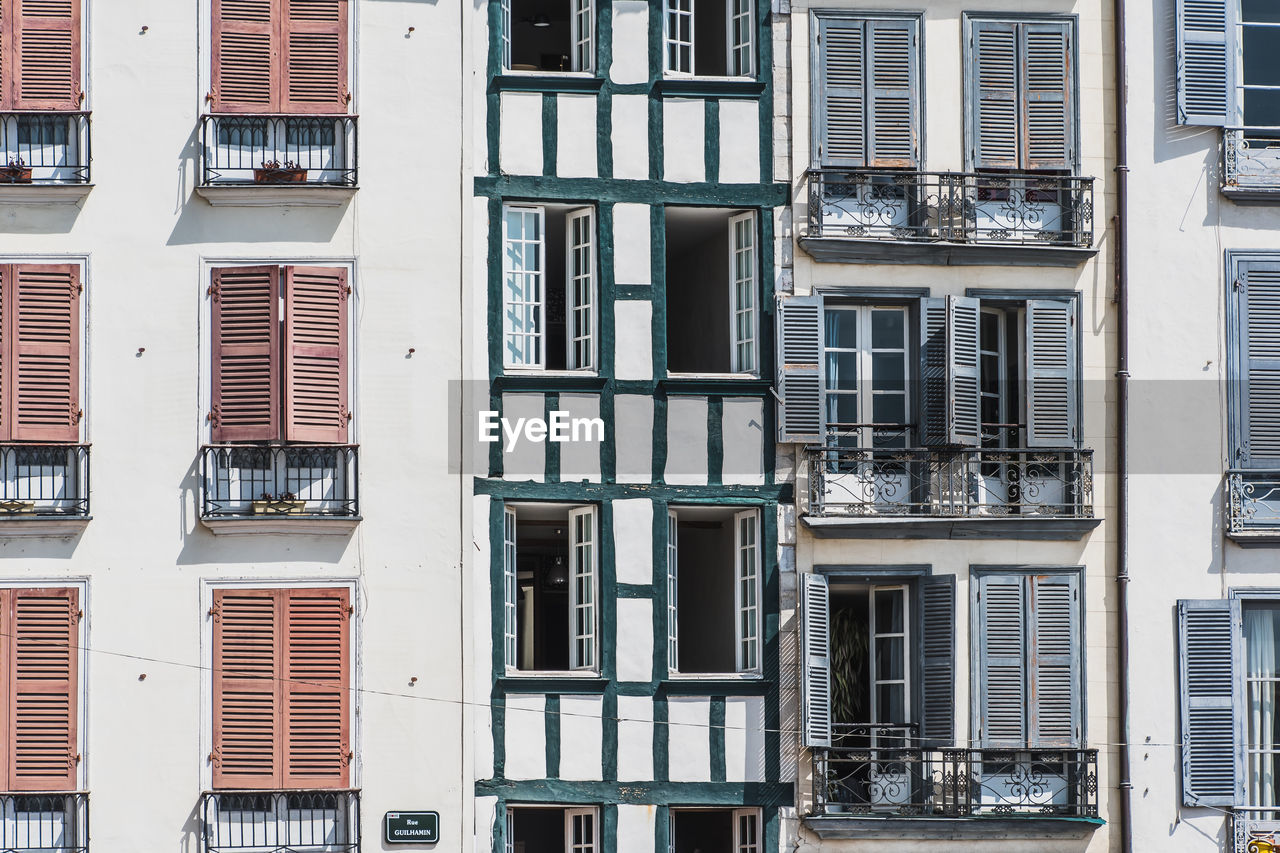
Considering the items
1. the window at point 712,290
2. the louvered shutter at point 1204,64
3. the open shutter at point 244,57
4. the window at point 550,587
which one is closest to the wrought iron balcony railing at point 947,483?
the window at point 712,290

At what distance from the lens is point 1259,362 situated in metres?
21.7

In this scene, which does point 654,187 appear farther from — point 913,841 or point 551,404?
point 913,841

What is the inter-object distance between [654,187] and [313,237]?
342cm

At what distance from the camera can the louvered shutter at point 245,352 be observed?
20484 millimetres

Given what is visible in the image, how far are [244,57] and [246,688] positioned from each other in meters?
6.21

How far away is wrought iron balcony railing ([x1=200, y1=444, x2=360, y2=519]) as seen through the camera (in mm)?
20344

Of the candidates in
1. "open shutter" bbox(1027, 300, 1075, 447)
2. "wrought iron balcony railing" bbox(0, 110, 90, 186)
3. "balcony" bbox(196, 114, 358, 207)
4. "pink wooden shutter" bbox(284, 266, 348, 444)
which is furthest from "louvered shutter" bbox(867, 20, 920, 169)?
"wrought iron balcony railing" bbox(0, 110, 90, 186)

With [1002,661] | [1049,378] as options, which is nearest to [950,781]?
[1002,661]

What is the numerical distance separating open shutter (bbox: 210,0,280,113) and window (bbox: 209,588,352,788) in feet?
Answer: 15.8

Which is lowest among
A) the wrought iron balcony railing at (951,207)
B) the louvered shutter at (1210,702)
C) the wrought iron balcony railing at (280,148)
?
the louvered shutter at (1210,702)

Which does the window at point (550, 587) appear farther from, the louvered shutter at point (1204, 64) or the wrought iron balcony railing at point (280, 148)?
the louvered shutter at point (1204, 64)

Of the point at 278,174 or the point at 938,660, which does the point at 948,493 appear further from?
the point at 278,174

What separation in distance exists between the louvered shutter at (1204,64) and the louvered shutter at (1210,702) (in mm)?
5043

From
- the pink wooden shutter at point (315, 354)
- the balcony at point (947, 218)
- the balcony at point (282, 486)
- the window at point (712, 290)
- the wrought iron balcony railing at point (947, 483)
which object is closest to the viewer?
the balcony at point (282, 486)
